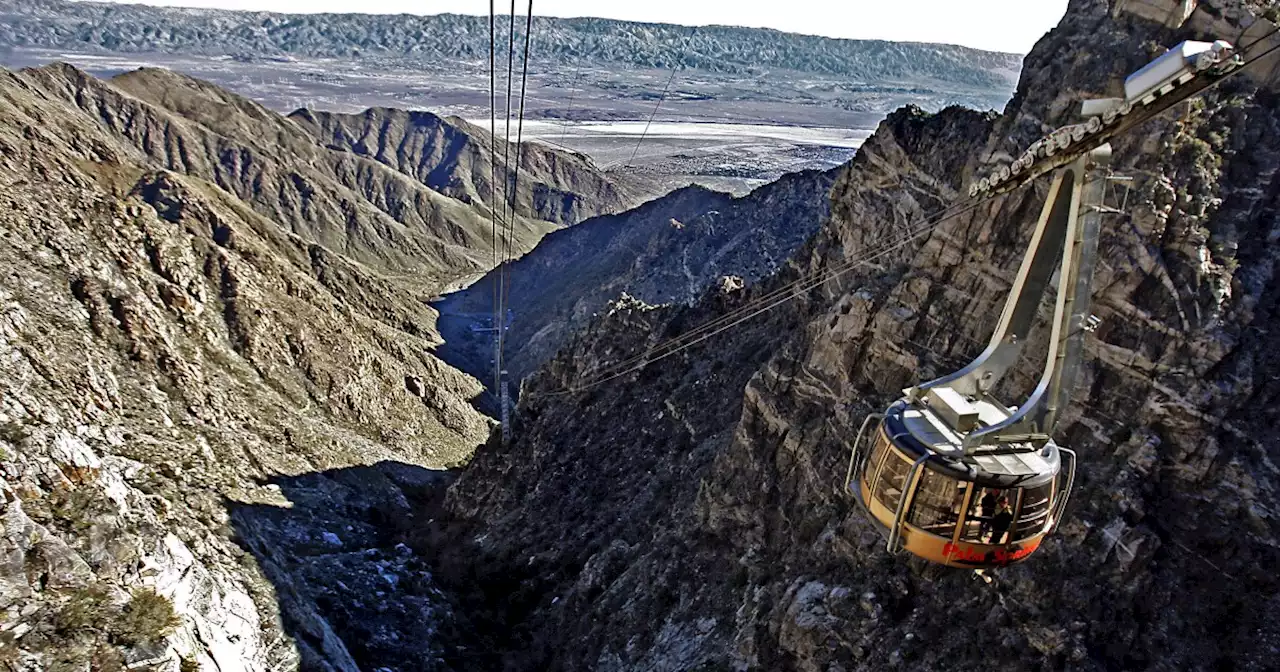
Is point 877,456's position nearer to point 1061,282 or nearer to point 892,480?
point 892,480

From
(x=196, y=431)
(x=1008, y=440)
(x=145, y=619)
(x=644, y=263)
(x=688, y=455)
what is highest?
(x=1008, y=440)

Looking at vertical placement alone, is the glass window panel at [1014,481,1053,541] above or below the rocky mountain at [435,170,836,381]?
above

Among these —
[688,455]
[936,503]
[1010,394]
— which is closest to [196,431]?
[688,455]

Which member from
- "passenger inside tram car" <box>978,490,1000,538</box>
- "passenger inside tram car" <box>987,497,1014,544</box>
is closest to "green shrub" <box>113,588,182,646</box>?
"passenger inside tram car" <box>978,490,1000,538</box>

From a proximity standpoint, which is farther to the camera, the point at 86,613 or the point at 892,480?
the point at 86,613

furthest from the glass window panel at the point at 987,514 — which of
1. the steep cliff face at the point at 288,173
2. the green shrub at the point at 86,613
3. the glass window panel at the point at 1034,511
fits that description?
the steep cliff face at the point at 288,173

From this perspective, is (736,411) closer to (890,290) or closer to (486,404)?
(890,290)

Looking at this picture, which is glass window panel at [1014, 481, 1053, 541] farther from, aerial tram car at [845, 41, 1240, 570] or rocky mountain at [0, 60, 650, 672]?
rocky mountain at [0, 60, 650, 672]
